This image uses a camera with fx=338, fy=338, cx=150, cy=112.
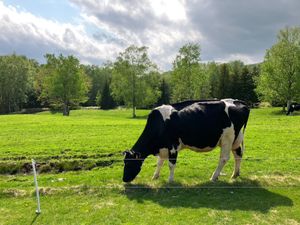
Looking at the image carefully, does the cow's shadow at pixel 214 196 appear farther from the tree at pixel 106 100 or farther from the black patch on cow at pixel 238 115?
the tree at pixel 106 100

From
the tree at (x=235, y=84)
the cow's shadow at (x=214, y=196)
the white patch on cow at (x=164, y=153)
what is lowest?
the cow's shadow at (x=214, y=196)

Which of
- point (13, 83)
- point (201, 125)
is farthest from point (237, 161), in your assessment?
point (13, 83)

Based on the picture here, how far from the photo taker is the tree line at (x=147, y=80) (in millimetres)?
A: 59531

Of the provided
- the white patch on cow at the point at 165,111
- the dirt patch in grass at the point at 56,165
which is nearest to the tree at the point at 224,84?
the dirt patch in grass at the point at 56,165

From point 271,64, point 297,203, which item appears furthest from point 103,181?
point 271,64

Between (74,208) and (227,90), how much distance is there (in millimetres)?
86355

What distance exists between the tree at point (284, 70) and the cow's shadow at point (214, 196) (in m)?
50.5

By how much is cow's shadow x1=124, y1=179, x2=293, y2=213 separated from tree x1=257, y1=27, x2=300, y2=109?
50.5m

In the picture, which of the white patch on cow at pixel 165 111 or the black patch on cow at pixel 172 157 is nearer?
the black patch on cow at pixel 172 157

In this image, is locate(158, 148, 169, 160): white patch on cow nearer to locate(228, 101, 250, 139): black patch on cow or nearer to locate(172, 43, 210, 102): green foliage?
locate(228, 101, 250, 139): black patch on cow

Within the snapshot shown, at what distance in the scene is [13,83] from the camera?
91.2 metres

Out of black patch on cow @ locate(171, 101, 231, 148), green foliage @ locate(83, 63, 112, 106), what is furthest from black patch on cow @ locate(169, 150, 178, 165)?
green foliage @ locate(83, 63, 112, 106)

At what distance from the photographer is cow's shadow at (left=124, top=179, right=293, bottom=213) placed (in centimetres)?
1009

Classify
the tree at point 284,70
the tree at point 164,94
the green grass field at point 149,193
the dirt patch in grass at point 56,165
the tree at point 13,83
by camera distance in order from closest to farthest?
the green grass field at point 149,193 → the dirt patch in grass at point 56,165 → the tree at point 284,70 → the tree at point 13,83 → the tree at point 164,94
